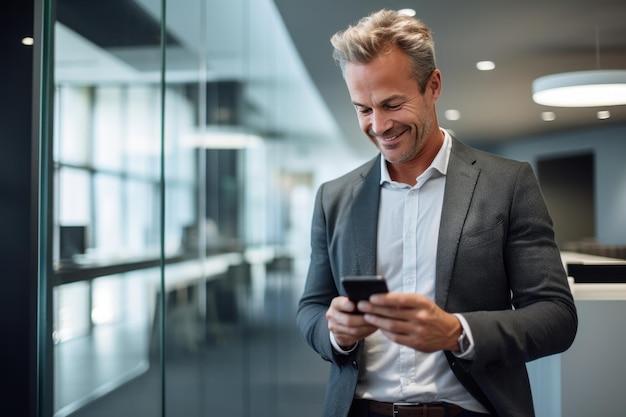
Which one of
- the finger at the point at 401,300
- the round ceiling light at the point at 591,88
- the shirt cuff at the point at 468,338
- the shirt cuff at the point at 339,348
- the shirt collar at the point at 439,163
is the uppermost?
the round ceiling light at the point at 591,88

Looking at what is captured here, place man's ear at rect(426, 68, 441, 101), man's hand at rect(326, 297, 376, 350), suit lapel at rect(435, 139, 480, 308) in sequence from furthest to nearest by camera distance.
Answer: man's ear at rect(426, 68, 441, 101) → suit lapel at rect(435, 139, 480, 308) → man's hand at rect(326, 297, 376, 350)

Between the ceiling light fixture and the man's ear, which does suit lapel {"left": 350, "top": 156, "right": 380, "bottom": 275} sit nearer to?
the man's ear

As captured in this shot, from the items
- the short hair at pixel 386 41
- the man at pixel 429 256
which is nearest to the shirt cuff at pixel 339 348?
the man at pixel 429 256

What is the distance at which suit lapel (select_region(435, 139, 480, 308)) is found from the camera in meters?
1.50

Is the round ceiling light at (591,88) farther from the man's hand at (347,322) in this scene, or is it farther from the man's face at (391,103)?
the man's hand at (347,322)

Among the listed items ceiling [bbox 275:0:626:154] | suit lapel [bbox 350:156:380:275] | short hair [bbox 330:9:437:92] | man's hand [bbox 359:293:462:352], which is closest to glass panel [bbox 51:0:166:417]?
ceiling [bbox 275:0:626:154]

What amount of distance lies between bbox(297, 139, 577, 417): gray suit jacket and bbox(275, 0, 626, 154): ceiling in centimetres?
151

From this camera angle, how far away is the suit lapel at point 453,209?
59.2 inches

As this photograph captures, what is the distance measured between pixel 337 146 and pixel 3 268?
1675 mm

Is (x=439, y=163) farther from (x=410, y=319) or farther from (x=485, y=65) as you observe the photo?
(x=485, y=65)

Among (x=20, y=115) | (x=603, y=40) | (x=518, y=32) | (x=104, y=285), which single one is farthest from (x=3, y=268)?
(x=603, y=40)

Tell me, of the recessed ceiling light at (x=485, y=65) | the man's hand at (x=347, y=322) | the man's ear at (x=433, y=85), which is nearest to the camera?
the man's hand at (x=347, y=322)

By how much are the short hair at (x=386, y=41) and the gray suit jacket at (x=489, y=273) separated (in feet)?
0.81

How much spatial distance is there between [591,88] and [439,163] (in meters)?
1.64
